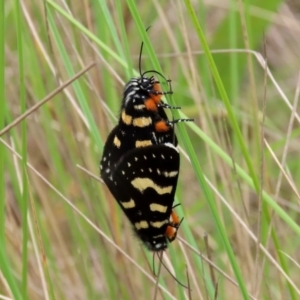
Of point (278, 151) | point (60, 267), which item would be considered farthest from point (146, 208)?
point (278, 151)

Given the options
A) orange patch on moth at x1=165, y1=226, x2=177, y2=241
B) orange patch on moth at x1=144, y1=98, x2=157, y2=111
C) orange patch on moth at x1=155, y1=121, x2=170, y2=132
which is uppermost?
orange patch on moth at x1=144, y1=98, x2=157, y2=111

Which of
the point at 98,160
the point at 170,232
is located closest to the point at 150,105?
the point at 170,232

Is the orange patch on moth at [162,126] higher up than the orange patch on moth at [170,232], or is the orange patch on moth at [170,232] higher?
the orange patch on moth at [162,126]

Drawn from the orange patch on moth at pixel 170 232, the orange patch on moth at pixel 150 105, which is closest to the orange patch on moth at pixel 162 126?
the orange patch on moth at pixel 150 105

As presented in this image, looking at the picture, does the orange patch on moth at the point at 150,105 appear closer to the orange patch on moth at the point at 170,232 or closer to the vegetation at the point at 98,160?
the vegetation at the point at 98,160

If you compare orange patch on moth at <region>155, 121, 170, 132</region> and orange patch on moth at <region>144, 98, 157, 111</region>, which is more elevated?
orange patch on moth at <region>144, 98, 157, 111</region>

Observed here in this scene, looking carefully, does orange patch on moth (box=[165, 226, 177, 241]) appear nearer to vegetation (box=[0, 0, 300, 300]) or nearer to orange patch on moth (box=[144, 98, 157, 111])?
vegetation (box=[0, 0, 300, 300])

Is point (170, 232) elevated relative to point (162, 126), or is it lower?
lower

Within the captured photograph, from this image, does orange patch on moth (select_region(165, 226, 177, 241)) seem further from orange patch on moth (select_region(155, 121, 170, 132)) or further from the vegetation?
orange patch on moth (select_region(155, 121, 170, 132))

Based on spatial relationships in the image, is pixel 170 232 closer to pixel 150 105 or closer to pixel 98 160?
pixel 150 105

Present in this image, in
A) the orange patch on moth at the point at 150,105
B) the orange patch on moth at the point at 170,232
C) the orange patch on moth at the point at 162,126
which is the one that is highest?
the orange patch on moth at the point at 150,105

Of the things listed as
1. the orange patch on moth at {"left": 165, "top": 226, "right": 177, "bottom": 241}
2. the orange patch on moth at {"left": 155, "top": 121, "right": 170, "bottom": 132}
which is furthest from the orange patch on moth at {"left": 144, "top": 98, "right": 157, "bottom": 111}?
the orange patch on moth at {"left": 165, "top": 226, "right": 177, "bottom": 241}
